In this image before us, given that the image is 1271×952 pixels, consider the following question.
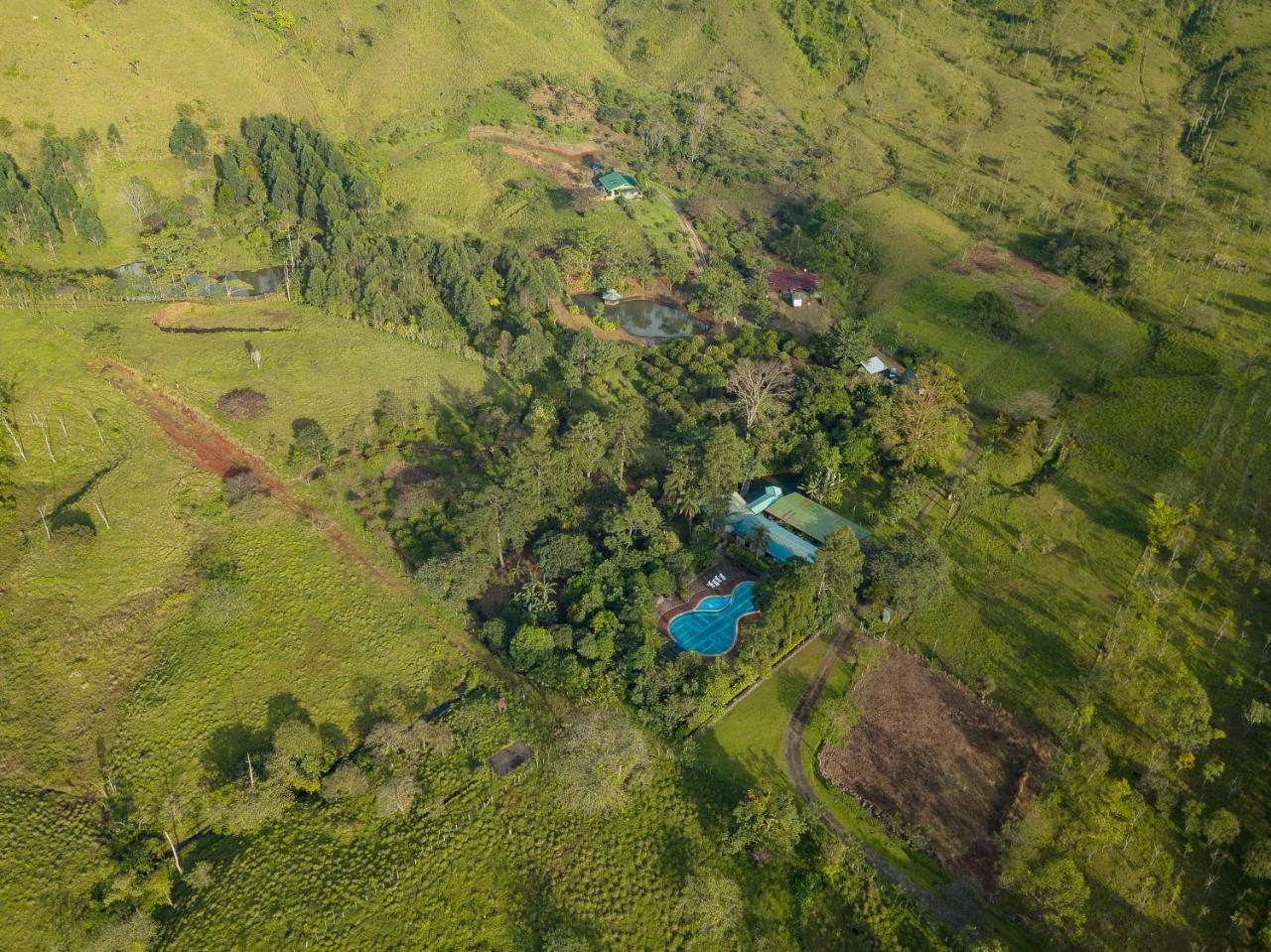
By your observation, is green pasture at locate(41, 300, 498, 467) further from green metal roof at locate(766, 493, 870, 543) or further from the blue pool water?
the blue pool water

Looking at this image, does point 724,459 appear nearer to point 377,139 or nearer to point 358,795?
point 358,795

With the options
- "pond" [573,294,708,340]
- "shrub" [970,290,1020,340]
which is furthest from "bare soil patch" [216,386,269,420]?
"shrub" [970,290,1020,340]

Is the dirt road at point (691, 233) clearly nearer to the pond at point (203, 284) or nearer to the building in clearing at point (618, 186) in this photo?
the building in clearing at point (618, 186)

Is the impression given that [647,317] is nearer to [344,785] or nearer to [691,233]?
[691,233]

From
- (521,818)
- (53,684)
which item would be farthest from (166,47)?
(521,818)

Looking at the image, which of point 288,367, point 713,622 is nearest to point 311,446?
point 288,367
